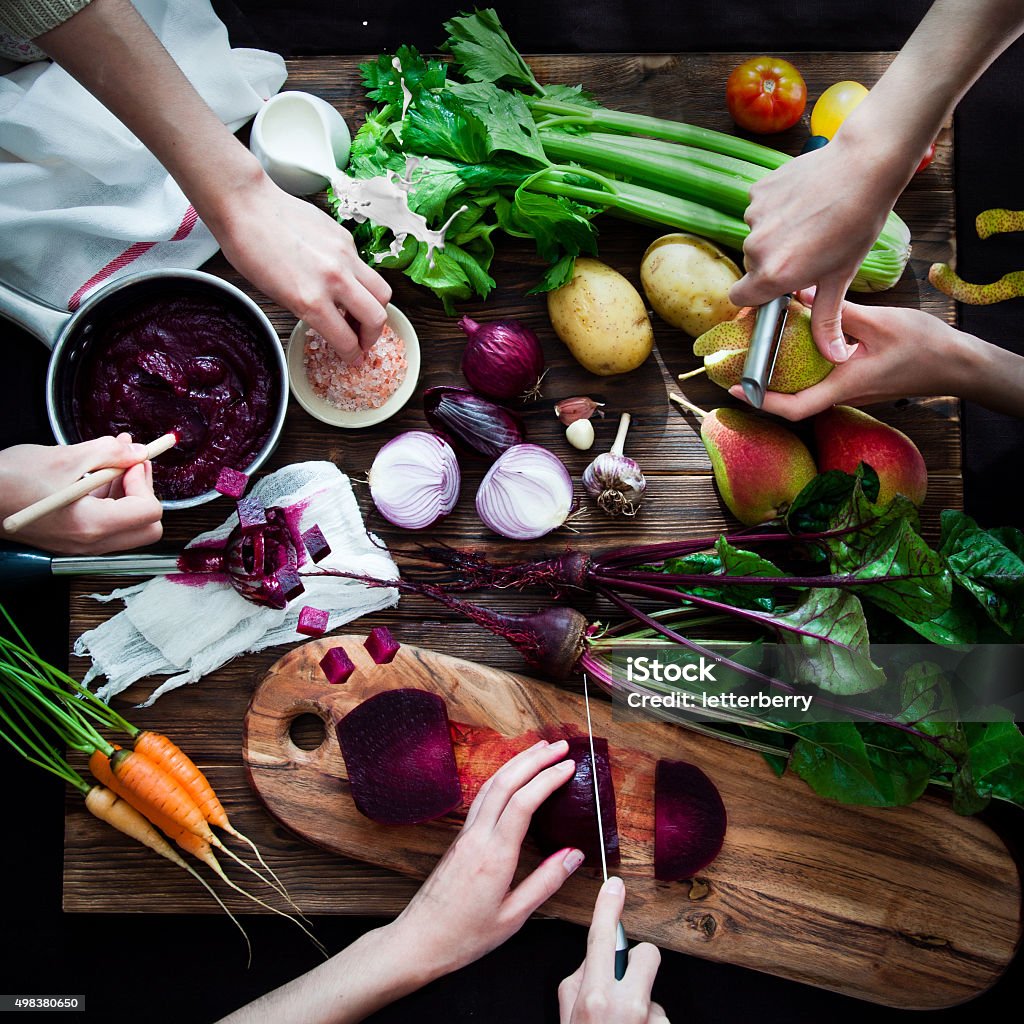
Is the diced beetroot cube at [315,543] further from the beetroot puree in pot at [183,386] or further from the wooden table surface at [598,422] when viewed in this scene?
the beetroot puree in pot at [183,386]

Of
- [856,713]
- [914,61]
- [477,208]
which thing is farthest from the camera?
[477,208]

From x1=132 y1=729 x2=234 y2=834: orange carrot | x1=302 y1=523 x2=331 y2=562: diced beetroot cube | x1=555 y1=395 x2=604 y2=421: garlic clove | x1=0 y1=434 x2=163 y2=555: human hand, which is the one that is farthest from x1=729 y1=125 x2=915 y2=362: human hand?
x1=132 y1=729 x2=234 y2=834: orange carrot

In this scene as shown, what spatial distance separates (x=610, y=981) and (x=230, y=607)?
94 cm

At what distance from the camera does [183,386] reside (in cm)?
150

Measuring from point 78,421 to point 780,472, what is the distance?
1.26 meters

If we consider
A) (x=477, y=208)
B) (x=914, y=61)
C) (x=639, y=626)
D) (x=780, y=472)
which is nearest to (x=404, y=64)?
(x=477, y=208)

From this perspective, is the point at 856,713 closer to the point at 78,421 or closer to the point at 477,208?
the point at 477,208

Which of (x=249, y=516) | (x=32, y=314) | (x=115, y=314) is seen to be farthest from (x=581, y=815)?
(x=32, y=314)

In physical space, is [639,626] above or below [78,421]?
below

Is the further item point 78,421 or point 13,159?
point 13,159

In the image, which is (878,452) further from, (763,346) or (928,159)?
(928,159)

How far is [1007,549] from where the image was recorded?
150 cm

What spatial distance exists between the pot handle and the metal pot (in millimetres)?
136

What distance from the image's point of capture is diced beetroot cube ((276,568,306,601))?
1.62 m
